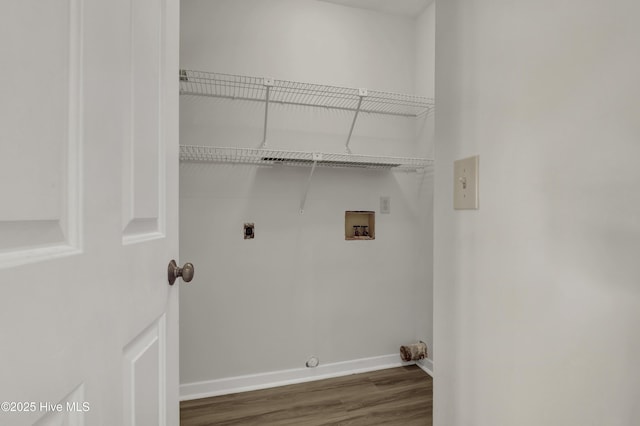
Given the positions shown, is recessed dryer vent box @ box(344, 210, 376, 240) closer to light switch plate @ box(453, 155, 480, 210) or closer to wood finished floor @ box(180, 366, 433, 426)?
wood finished floor @ box(180, 366, 433, 426)

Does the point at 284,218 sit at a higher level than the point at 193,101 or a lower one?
lower

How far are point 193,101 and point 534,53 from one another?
1.83 metres

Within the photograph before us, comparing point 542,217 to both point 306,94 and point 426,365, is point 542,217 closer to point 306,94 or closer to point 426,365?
point 306,94

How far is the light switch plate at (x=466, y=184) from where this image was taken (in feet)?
3.44

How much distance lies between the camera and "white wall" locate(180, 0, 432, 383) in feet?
6.50

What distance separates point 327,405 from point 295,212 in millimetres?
1234

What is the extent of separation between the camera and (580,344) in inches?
29.4

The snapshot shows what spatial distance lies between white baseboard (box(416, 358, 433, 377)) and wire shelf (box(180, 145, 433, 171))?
4.81 feet
